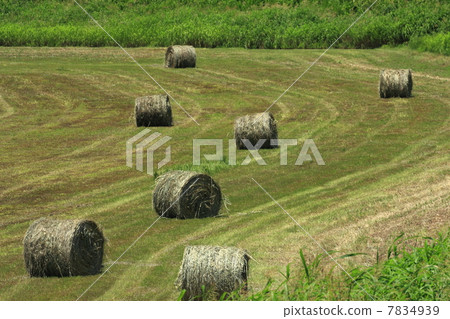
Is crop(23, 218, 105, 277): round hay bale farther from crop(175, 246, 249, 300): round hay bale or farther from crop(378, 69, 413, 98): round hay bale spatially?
crop(378, 69, 413, 98): round hay bale

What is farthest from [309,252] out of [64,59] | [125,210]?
[64,59]

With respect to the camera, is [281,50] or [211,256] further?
[281,50]

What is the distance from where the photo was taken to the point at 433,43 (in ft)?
156

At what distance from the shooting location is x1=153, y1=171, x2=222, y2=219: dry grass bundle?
57.8 feet

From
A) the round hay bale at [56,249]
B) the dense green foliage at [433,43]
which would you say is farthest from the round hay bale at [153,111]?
the dense green foliage at [433,43]

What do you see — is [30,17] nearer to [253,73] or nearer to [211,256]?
[253,73]

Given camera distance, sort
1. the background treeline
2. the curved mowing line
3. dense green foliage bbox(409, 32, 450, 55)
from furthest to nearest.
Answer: the background treeline
dense green foliage bbox(409, 32, 450, 55)
the curved mowing line

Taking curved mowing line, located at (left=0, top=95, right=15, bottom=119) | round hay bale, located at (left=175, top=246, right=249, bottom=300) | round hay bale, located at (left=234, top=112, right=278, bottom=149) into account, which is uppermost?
round hay bale, located at (left=175, top=246, right=249, bottom=300)

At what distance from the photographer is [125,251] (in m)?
15.4

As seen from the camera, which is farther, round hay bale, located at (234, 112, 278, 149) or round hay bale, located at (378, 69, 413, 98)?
round hay bale, located at (378, 69, 413, 98)

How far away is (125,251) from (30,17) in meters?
54.4

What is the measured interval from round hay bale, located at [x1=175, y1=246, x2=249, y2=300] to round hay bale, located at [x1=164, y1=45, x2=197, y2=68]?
3328cm

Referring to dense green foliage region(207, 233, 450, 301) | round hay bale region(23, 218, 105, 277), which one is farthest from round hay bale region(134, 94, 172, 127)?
dense green foliage region(207, 233, 450, 301)

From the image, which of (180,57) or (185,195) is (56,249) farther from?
(180,57)
